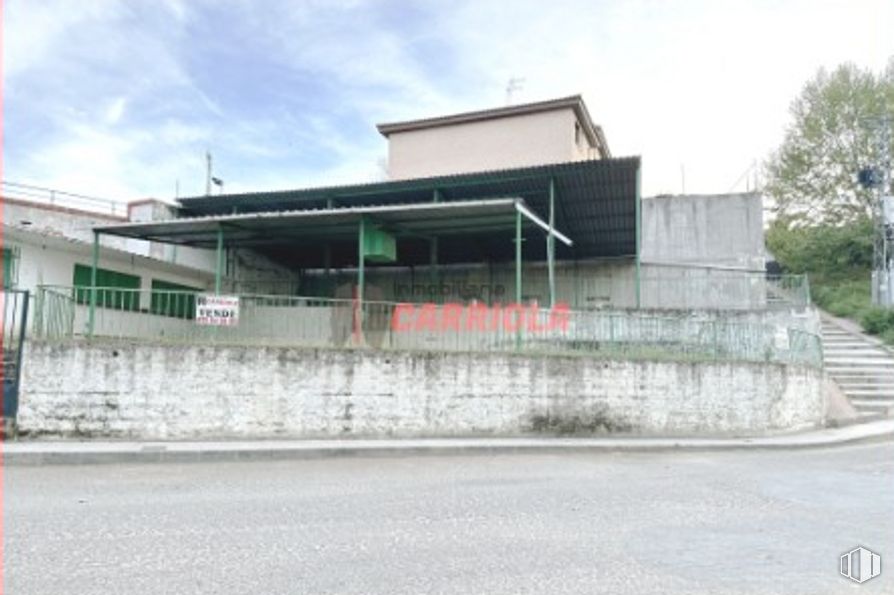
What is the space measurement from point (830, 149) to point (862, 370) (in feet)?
64.0

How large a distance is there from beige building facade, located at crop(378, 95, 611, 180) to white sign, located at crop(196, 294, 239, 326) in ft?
44.0

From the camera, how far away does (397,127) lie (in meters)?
25.6

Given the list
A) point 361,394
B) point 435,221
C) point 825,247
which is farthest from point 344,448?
point 825,247

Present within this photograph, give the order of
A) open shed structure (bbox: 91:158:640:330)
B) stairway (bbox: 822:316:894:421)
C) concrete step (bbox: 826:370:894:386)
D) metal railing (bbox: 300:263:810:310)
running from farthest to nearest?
metal railing (bbox: 300:263:810:310), concrete step (bbox: 826:370:894:386), stairway (bbox: 822:316:894:421), open shed structure (bbox: 91:158:640:330)

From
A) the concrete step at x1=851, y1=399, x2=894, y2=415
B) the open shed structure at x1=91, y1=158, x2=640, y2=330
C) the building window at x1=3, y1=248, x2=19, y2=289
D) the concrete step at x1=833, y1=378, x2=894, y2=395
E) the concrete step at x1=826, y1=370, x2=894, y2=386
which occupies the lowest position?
the concrete step at x1=851, y1=399, x2=894, y2=415

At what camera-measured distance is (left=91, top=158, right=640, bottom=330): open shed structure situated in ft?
51.0

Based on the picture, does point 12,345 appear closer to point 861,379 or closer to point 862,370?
point 861,379

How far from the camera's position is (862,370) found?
18641 mm

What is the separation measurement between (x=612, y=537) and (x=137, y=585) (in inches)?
148

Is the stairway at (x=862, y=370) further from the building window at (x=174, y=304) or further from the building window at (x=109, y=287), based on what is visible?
the building window at (x=109, y=287)

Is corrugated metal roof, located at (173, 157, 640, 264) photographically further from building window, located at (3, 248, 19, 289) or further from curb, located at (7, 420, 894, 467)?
curb, located at (7, 420, 894, 467)

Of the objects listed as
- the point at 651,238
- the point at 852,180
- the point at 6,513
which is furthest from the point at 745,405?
the point at 852,180

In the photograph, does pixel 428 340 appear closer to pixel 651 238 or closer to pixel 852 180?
pixel 651 238

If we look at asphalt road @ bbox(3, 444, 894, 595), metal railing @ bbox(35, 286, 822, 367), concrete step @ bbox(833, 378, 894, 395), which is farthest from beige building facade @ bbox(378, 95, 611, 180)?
asphalt road @ bbox(3, 444, 894, 595)
